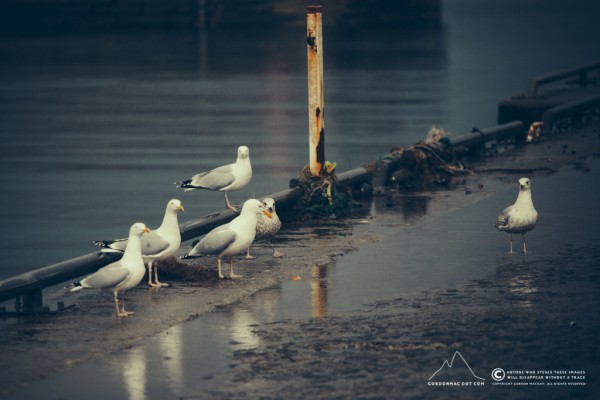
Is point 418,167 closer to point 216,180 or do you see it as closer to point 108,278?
point 216,180

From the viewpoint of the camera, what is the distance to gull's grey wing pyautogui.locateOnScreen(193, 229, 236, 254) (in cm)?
1192

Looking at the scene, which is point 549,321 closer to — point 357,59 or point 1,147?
point 1,147

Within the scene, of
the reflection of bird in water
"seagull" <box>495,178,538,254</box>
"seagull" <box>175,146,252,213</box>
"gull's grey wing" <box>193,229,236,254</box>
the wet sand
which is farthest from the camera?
"seagull" <box>175,146,252,213</box>

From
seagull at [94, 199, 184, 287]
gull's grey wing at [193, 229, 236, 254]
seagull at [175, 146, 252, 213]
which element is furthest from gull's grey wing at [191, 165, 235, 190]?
seagull at [94, 199, 184, 287]

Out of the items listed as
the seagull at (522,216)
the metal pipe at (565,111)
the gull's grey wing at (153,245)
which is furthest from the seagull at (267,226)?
the metal pipe at (565,111)

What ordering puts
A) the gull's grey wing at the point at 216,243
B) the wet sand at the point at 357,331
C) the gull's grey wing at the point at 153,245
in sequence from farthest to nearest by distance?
1. the gull's grey wing at the point at 216,243
2. the gull's grey wing at the point at 153,245
3. the wet sand at the point at 357,331

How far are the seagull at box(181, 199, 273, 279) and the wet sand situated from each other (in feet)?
0.90

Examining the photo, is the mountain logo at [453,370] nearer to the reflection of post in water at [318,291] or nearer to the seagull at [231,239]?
the reflection of post in water at [318,291]

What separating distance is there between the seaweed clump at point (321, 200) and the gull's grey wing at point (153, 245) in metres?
3.66

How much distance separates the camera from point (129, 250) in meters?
10.9

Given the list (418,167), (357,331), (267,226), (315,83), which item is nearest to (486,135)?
(418,167)

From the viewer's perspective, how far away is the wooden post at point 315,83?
51.1 ft

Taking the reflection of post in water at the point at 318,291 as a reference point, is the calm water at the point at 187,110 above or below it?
above

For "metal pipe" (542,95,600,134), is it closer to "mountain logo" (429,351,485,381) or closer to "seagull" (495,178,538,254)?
"seagull" (495,178,538,254)
